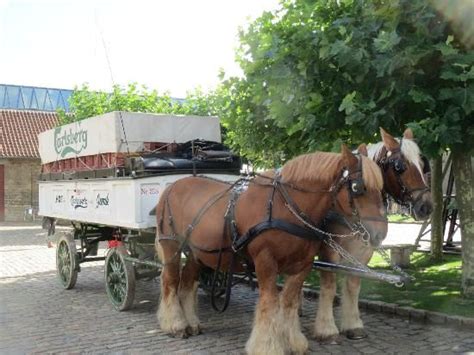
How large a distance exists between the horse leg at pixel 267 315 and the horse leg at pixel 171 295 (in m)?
1.48

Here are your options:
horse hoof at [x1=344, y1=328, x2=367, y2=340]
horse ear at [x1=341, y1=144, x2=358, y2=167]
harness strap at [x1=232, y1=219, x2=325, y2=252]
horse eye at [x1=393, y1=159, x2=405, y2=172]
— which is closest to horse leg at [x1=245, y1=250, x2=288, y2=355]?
harness strap at [x1=232, y1=219, x2=325, y2=252]

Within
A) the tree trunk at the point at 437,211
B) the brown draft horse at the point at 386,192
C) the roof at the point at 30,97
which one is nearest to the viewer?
the brown draft horse at the point at 386,192

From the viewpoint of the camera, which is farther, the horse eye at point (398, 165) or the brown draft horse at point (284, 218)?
the horse eye at point (398, 165)

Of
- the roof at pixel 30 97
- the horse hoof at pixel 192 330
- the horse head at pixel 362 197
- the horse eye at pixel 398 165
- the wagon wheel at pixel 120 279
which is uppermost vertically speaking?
the roof at pixel 30 97

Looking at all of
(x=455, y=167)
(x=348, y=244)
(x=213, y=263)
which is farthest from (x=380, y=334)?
(x=455, y=167)

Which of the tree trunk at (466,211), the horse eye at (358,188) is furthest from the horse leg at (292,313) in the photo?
the tree trunk at (466,211)

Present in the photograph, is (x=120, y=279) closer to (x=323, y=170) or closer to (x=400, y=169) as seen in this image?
(x=323, y=170)

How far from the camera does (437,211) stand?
1116 cm

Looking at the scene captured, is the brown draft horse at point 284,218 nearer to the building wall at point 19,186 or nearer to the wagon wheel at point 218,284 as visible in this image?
the wagon wheel at point 218,284

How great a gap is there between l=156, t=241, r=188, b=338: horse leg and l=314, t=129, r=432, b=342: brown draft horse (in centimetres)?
155

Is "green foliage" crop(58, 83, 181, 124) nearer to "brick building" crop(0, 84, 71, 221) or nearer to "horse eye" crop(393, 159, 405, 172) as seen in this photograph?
"brick building" crop(0, 84, 71, 221)

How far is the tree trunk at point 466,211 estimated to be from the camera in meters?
7.50

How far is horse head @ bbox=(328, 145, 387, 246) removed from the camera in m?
4.80

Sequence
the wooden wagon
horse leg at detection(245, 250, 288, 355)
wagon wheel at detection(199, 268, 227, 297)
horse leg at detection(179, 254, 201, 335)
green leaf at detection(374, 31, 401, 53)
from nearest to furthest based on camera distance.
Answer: horse leg at detection(245, 250, 288, 355) < green leaf at detection(374, 31, 401, 53) < horse leg at detection(179, 254, 201, 335) < wagon wheel at detection(199, 268, 227, 297) < the wooden wagon
